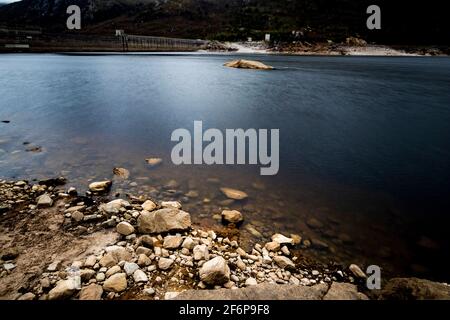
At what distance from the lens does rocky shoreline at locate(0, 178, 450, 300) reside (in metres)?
4.20

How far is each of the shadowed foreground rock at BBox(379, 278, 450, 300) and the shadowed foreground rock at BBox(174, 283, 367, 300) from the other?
440 mm

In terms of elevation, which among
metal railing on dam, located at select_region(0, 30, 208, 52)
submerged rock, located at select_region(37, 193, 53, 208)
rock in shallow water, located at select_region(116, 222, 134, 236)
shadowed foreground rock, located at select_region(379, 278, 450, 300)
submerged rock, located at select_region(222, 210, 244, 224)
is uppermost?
metal railing on dam, located at select_region(0, 30, 208, 52)

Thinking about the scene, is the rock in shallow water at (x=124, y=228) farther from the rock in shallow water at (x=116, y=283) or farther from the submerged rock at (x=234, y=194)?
the submerged rock at (x=234, y=194)

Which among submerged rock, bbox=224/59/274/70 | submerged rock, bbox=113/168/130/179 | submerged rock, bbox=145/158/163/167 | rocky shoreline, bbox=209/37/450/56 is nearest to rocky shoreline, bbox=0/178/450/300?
submerged rock, bbox=113/168/130/179

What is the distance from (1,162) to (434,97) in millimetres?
31613

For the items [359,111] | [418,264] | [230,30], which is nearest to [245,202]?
[418,264]

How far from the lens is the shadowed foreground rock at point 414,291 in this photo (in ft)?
13.2

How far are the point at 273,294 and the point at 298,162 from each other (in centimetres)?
677

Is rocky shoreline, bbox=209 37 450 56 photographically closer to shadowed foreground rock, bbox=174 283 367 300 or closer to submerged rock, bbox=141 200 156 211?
submerged rock, bbox=141 200 156 211

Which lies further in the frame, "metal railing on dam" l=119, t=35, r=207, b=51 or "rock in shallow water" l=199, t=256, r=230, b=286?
"metal railing on dam" l=119, t=35, r=207, b=51

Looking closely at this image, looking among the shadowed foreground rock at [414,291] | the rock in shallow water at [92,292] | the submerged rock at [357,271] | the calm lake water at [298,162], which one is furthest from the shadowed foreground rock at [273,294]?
the calm lake water at [298,162]

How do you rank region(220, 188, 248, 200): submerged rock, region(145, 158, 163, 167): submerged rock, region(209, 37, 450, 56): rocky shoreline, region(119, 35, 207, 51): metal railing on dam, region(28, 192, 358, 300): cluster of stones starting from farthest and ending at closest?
region(209, 37, 450, 56): rocky shoreline, region(119, 35, 207, 51): metal railing on dam, region(145, 158, 163, 167): submerged rock, region(220, 188, 248, 200): submerged rock, region(28, 192, 358, 300): cluster of stones

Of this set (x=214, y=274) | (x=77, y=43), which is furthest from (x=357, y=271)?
(x=77, y=43)

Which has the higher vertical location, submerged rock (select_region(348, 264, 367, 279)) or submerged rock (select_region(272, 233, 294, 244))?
submerged rock (select_region(272, 233, 294, 244))
